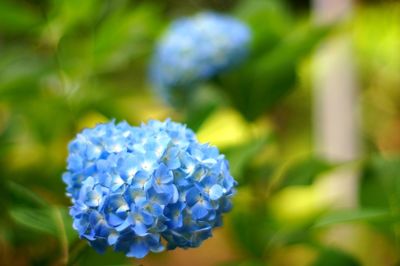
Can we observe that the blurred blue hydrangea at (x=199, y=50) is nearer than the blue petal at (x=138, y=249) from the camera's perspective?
No

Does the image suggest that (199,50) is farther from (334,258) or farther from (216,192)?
(216,192)

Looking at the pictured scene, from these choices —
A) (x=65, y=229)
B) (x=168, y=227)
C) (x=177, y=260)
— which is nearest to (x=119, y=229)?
(x=168, y=227)

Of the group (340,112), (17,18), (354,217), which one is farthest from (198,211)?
(340,112)

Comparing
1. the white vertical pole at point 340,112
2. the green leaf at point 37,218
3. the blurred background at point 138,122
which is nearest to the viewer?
the green leaf at point 37,218

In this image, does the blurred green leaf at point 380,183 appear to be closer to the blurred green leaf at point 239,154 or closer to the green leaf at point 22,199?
the blurred green leaf at point 239,154

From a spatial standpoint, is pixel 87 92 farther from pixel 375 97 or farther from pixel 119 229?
pixel 375 97

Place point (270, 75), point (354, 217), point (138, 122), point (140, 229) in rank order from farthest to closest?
1. point (138, 122)
2. point (270, 75)
3. point (354, 217)
4. point (140, 229)

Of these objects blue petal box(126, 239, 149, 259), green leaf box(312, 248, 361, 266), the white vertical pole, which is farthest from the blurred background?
the white vertical pole

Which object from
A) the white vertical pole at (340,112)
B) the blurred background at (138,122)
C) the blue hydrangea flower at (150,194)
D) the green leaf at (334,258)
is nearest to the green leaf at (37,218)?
the blurred background at (138,122)
